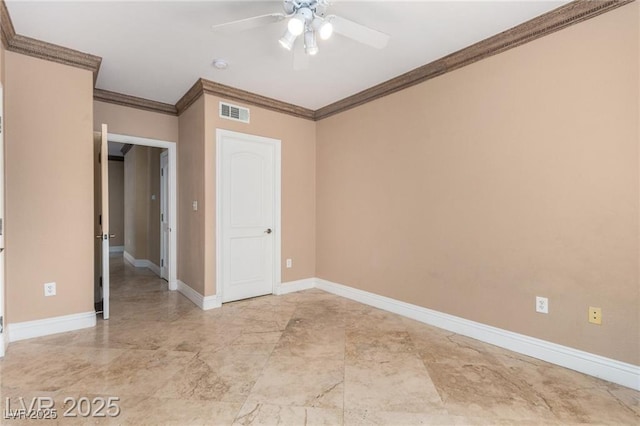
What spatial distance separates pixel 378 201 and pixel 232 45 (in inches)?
89.1

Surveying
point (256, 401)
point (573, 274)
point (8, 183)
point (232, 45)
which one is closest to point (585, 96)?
point (573, 274)

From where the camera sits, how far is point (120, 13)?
2.33m

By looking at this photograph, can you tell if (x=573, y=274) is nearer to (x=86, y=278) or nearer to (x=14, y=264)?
(x=86, y=278)

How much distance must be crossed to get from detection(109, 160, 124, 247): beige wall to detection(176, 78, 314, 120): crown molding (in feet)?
18.0

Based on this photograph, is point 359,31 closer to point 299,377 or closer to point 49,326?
point 299,377

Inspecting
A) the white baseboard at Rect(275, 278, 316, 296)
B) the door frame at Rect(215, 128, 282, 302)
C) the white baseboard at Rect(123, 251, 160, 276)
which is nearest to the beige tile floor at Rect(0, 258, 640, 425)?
the door frame at Rect(215, 128, 282, 302)

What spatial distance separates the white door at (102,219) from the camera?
10.5ft

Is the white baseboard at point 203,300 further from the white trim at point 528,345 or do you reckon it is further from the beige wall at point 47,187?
the white trim at point 528,345

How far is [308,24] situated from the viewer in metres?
2.16

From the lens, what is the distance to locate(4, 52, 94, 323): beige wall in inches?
106

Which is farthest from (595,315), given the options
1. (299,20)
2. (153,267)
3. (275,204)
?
(153,267)

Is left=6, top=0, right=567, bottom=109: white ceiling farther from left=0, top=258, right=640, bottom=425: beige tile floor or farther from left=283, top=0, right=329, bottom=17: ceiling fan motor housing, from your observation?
left=0, top=258, right=640, bottom=425: beige tile floor

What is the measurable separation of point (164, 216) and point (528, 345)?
5114mm

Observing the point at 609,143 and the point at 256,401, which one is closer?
the point at 256,401
